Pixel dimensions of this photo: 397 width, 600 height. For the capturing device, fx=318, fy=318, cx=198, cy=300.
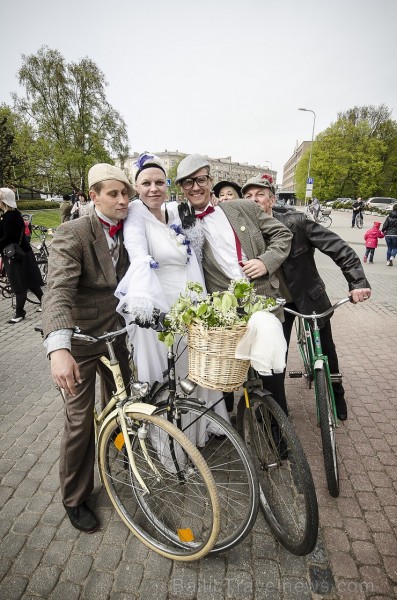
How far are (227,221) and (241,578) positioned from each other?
223 cm

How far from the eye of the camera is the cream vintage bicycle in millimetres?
1748

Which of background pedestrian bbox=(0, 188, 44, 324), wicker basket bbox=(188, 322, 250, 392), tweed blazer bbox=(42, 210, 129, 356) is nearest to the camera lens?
wicker basket bbox=(188, 322, 250, 392)

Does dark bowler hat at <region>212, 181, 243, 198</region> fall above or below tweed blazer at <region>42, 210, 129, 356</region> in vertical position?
above

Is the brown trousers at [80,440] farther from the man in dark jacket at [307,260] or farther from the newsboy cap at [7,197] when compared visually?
the newsboy cap at [7,197]

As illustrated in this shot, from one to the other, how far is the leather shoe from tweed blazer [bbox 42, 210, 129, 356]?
1.09 meters

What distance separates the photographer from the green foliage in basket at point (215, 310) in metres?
1.52

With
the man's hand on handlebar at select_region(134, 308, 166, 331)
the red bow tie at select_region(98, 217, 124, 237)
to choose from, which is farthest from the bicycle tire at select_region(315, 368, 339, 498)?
the red bow tie at select_region(98, 217, 124, 237)

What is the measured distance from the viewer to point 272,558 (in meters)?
1.91

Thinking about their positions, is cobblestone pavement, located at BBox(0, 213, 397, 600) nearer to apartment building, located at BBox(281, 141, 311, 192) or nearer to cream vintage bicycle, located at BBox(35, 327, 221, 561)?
cream vintage bicycle, located at BBox(35, 327, 221, 561)

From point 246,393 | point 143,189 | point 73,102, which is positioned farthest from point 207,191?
point 73,102

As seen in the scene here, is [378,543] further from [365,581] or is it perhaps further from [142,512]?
[142,512]

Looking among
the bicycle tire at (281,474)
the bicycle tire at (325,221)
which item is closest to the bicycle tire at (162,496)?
the bicycle tire at (281,474)

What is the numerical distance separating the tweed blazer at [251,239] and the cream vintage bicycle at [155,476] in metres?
0.81

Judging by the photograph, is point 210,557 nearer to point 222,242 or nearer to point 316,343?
point 316,343
